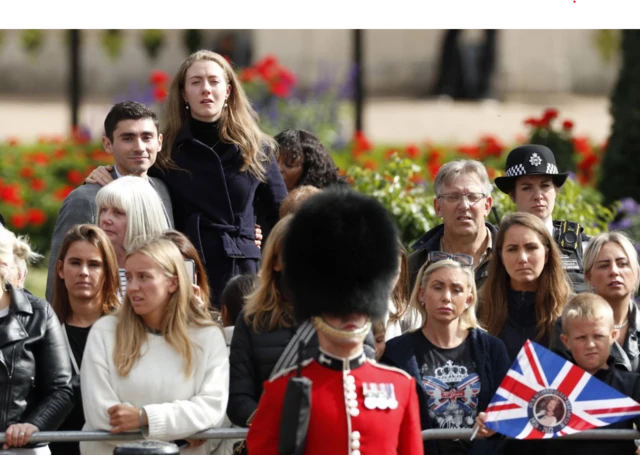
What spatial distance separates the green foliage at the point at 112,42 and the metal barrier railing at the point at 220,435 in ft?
34.0

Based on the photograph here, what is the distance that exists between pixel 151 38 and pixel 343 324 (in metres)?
11.0

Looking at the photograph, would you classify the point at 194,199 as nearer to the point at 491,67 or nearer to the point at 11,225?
the point at 11,225

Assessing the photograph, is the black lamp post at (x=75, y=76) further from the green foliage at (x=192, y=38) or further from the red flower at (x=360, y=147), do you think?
the red flower at (x=360, y=147)

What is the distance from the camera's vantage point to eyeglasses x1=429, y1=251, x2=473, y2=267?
6.37 meters

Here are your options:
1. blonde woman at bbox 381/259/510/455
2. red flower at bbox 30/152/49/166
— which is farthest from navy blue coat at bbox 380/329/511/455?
red flower at bbox 30/152/49/166

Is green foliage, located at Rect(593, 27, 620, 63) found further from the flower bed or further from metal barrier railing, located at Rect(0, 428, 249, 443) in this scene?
metal barrier railing, located at Rect(0, 428, 249, 443)

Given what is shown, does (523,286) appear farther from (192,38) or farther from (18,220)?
(192,38)

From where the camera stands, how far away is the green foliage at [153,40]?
1520 centimetres

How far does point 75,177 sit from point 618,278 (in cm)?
798

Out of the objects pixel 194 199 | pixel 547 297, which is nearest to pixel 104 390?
pixel 194 199

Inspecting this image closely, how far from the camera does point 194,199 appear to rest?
274 inches

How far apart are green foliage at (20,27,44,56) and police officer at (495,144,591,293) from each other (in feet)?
29.3

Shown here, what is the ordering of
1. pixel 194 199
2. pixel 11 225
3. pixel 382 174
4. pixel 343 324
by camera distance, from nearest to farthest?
pixel 343 324
pixel 194 199
pixel 382 174
pixel 11 225

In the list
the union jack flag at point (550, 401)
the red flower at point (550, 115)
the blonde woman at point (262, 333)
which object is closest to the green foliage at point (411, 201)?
the red flower at point (550, 115)
